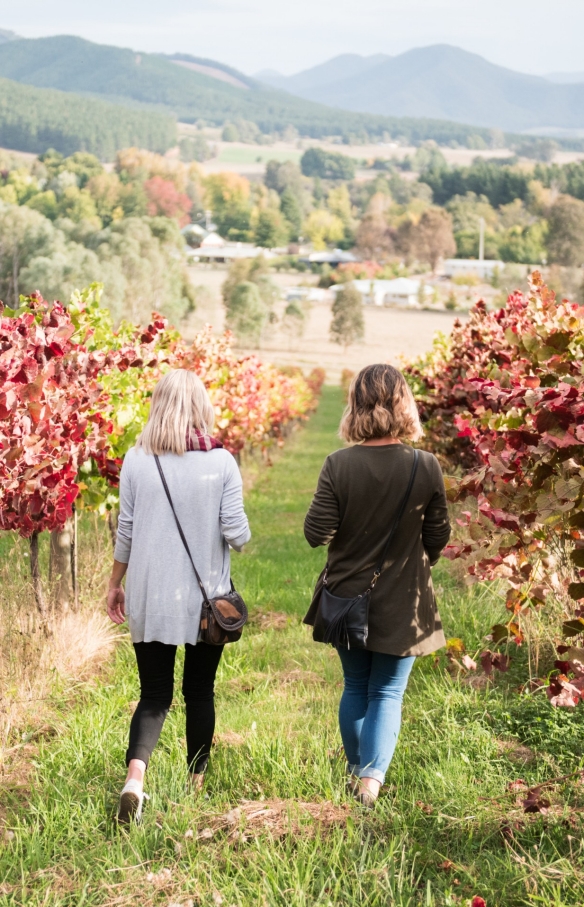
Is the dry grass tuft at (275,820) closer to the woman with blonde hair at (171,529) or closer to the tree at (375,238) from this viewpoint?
the woman with blonde hair at (171,529)

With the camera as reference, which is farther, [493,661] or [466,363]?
[466,363]

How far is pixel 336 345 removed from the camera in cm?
8525

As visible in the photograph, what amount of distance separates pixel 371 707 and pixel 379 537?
26.3 inches

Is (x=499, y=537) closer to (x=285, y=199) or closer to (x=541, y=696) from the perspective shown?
(x=541, y=696)

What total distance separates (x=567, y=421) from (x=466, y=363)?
5056 millimetres

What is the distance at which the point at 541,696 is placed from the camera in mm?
4344

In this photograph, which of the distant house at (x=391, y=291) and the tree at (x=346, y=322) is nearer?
the tree at (x=346, y=322)

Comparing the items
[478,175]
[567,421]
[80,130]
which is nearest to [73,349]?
[567,421]

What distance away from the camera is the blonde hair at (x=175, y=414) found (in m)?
3.42

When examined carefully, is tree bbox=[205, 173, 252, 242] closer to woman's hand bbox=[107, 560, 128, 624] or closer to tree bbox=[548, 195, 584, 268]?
tree bbox=[548, 195, 584, 268]

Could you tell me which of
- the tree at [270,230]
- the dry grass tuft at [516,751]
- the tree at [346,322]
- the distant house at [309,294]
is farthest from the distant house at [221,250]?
the dry grass tuft at [516,751]

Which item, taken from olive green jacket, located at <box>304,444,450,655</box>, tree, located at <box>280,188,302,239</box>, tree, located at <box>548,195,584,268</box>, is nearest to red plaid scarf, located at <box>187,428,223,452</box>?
olive green jacket, located at <box>304,444,450,655</box>

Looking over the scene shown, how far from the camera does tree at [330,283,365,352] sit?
275 feet

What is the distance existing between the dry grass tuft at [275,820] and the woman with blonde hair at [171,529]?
34 centimetres
